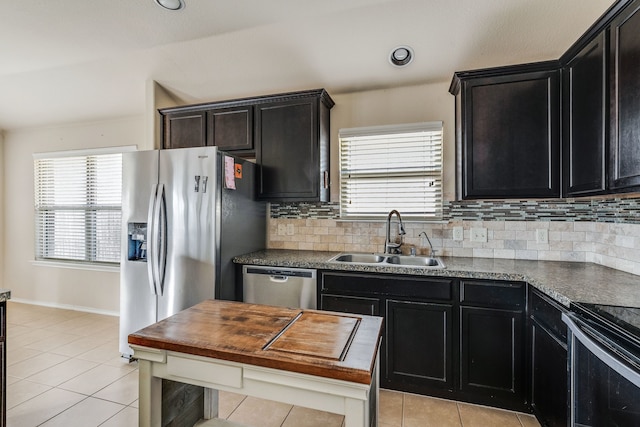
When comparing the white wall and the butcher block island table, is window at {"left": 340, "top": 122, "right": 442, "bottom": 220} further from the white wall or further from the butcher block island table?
the white wall

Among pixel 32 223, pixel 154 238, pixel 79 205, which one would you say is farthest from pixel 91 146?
pixel 154 238

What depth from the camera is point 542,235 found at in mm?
2445

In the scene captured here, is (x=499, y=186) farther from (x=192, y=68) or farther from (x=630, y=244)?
(x=192, y=68)

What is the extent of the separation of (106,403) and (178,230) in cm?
127

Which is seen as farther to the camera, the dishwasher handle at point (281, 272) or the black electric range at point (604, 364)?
the dishwasher handle at point (281, 272)

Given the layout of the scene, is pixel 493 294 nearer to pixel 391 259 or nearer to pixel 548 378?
pixel 548 378

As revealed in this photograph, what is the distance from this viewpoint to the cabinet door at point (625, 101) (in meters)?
1.44

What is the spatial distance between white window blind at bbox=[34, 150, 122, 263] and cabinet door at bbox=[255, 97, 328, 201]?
2.16m

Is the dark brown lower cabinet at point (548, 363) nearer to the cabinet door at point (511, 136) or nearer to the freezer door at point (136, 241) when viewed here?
the cabinet door at point (511, 136)

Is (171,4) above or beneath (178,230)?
above

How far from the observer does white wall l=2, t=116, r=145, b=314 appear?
387 cm

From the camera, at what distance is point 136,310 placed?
2.63 metres

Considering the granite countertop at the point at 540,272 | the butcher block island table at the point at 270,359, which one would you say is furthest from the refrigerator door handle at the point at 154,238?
the butcher block island table at the point at 270,359

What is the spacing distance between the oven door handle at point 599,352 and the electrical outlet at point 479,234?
1247 mm
